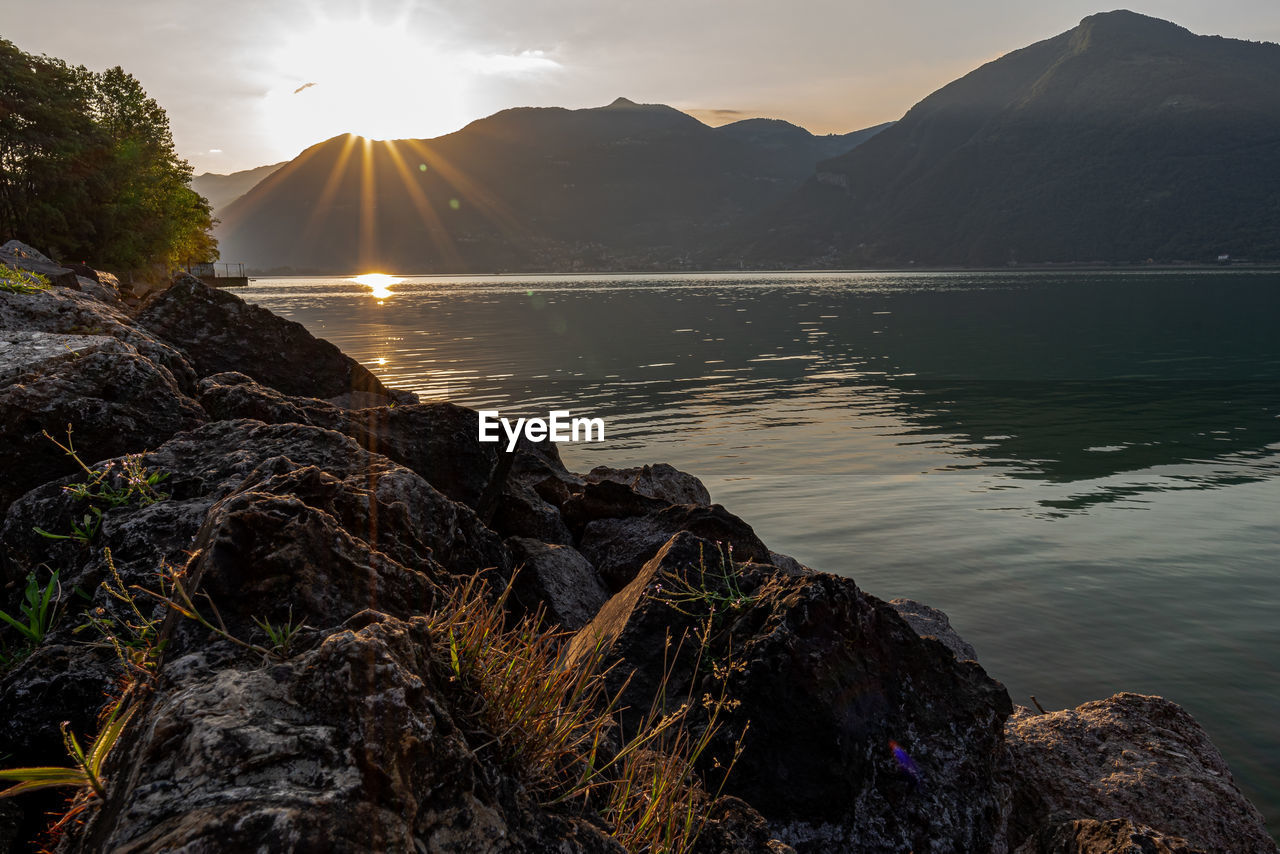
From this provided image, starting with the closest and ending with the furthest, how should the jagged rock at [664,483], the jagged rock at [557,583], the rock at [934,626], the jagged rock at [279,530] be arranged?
1. the jagged rock at [279,530]
2. the jagged rock at [557,583]
3. the rock at [934,626]
4. the jagged rock at [664,483]

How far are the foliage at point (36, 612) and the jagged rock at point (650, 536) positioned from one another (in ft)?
16.8

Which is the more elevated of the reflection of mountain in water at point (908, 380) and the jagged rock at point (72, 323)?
the jagged rock at point (72, 323)

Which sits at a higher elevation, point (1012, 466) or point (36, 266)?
point (36, 266)

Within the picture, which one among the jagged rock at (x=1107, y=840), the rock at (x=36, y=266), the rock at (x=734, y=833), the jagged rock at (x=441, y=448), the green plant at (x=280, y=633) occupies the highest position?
the rock at (x=36, y=266)

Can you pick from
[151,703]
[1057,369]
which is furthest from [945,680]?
[1057,369]

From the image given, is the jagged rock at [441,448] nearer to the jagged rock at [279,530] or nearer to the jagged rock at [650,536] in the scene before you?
the jagged rock at [650,536]

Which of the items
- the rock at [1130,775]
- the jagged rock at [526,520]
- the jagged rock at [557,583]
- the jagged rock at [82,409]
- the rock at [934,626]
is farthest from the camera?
the jagged rock at [526,520]

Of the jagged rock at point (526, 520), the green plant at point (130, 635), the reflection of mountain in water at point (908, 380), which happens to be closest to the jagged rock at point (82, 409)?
the green plant at point (130, 635)

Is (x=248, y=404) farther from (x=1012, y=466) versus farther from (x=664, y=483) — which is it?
(x=1012, y=466)

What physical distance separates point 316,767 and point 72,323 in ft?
27.0

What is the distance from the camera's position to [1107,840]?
4.34 meters

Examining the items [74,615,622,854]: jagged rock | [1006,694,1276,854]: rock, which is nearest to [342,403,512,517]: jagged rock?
[1006,694,1276,854]: rock

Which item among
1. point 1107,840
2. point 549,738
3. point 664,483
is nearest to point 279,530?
point 549,738

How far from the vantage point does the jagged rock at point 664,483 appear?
13.1 meters
